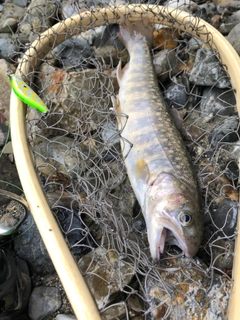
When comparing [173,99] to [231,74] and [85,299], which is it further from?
[85,299]

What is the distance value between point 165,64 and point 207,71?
408 millimetres

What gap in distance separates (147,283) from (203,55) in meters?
2.06

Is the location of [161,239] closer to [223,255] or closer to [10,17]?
[223,255]

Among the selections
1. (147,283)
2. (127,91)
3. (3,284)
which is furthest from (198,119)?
(3,284)

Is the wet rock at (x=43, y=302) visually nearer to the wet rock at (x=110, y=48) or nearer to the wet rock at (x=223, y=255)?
the wet rock at (x=223, y=255)

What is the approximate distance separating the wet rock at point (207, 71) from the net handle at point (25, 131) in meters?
0.21

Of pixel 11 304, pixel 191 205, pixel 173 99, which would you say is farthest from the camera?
pixel 173 99

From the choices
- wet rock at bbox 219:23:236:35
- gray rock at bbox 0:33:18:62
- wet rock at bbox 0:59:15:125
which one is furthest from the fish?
gray rock at bbox 0:33:18:62

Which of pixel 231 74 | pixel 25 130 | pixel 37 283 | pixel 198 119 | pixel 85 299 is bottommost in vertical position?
pixel 37 283

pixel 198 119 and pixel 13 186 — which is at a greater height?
pixel 198 119

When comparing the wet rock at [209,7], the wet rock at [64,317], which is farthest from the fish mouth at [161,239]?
the wet rock at [209,7]

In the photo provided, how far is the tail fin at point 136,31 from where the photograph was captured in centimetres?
300

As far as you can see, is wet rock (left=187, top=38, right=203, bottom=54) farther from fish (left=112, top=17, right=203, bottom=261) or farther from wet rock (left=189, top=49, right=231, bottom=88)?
fish (left=112, top=17, right=203, bottom=261)

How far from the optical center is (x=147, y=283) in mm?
2143
